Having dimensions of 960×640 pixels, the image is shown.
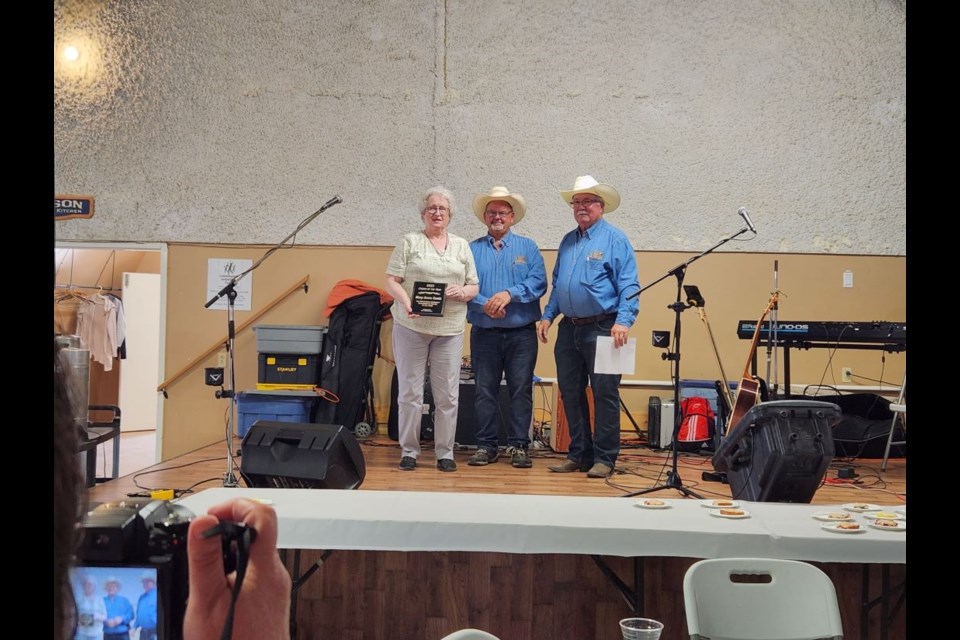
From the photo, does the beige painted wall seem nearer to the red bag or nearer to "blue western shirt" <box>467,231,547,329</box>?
the red bag

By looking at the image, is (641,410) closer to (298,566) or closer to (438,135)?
(438,135)

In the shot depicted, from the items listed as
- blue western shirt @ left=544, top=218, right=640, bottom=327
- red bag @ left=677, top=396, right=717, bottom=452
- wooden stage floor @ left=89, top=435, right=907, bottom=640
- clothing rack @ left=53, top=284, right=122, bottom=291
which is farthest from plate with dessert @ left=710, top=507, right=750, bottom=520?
clothing rack @ left=53, top=284, right=122, bottom=291

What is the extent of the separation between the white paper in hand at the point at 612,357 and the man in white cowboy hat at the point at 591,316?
0.41 ft

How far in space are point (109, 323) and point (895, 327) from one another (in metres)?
7.46

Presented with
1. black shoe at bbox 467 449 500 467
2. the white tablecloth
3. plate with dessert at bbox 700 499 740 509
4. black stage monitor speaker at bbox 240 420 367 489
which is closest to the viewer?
the white tablecloth

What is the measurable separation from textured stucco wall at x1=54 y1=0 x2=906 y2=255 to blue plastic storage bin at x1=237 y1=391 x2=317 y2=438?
1409mm

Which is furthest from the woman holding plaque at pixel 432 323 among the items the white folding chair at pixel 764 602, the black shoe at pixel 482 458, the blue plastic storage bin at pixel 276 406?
the white folding chair at pixel 764 602

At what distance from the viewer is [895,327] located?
500 centimetres

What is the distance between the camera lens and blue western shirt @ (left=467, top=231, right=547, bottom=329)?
16.2 ft

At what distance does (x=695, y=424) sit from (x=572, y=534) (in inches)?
144

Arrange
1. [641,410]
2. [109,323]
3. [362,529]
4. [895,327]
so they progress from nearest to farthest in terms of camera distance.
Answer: [362,529] < [895,327] < [641,410] < [109,323]
